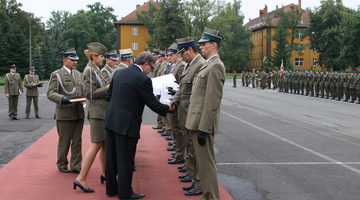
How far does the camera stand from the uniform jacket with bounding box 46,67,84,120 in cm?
700

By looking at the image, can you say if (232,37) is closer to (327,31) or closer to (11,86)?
(327,31)

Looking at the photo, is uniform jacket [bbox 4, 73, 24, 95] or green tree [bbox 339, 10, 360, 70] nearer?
uniform jacket [bbox 4, 73, 24, 95]

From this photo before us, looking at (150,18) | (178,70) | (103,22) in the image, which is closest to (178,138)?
(178,70)

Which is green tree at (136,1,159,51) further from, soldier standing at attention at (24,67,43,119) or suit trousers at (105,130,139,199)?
suit trousers at (105,130,139,199)

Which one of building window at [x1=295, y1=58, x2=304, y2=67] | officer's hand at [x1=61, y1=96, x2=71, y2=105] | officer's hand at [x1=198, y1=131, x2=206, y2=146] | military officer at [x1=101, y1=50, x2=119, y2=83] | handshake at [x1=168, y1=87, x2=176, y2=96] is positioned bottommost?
officer's hand at [x1=198, y1=131, x2=206, y2=146]

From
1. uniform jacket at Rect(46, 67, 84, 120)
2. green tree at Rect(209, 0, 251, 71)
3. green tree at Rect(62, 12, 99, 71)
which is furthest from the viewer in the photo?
green tree at Rect(62, 12, 99, 71)

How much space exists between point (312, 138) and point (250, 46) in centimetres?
9545

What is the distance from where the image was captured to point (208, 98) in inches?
196

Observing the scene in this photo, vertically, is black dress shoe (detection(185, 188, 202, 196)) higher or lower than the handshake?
lower

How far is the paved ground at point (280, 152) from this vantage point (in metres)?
6.35

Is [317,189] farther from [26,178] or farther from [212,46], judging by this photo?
[26,178]

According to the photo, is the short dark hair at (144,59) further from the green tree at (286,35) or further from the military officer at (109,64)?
the green tree at (286,35)

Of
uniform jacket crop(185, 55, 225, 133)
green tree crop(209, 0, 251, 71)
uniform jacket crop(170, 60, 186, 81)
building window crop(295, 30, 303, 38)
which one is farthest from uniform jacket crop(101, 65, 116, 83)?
building window crop(295, 30, 303, 38)

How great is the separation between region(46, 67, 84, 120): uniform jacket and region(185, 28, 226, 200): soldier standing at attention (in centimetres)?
256
